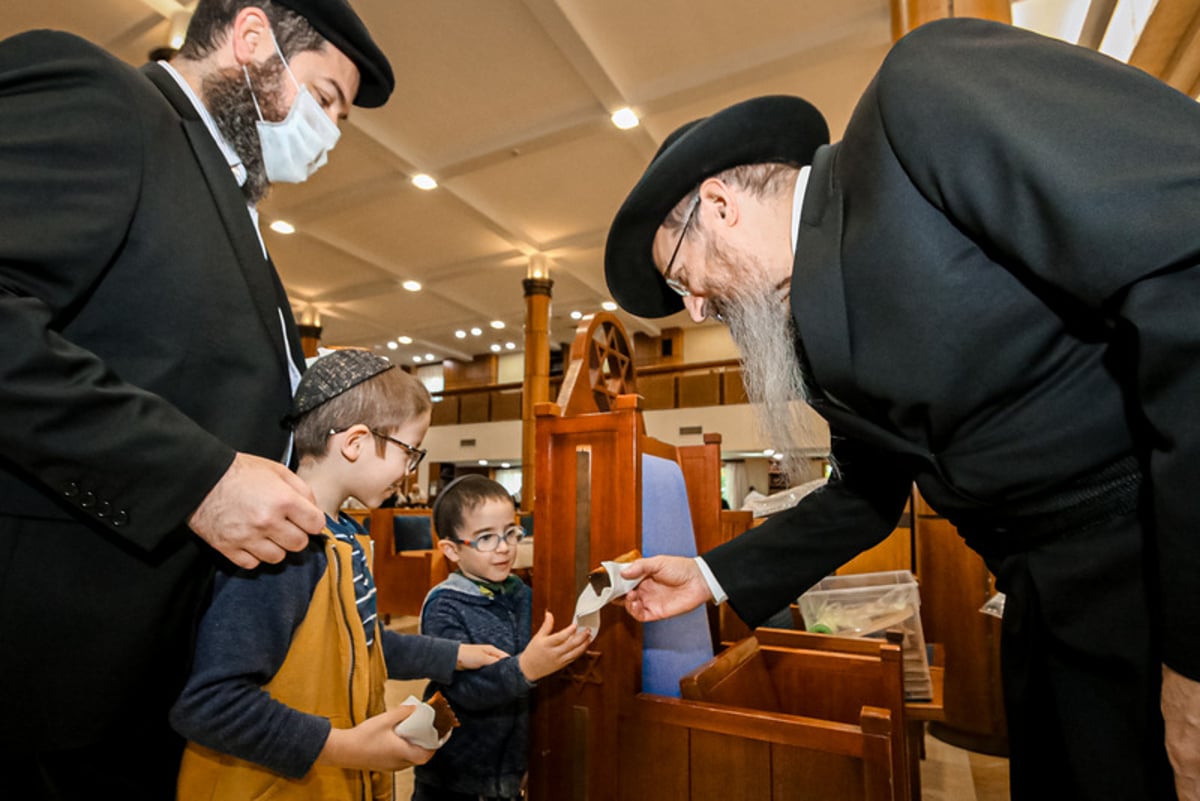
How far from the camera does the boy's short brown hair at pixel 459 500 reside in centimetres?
209

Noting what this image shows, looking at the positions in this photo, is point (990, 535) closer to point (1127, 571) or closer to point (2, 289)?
point (1127, 571)

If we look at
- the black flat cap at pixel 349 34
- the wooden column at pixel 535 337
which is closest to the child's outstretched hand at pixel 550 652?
the black flat cap at pixel 349 34

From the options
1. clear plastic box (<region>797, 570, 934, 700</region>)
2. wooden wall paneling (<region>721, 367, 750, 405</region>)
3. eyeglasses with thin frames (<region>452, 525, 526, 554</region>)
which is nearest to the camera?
eyeglasses with thin frames (<region>452, 525, 526, 554</region>)

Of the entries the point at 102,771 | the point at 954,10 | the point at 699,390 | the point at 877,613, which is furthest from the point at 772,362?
the point at 699,390

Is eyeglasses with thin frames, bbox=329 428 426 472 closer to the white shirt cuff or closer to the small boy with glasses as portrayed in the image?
the small boy with glasses

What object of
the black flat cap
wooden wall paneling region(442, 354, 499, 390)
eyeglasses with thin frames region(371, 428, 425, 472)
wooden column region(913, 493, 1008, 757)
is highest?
wooden wall paneling region(442, 354, 499, 390)

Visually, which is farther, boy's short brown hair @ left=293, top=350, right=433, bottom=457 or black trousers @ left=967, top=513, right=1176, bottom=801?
boy's short brown hair @ left=293, top=350, right=433, bottom=457

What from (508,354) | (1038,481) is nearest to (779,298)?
(1038,481)

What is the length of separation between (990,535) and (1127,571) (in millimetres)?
222

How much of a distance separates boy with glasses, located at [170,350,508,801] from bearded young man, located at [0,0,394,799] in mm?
76

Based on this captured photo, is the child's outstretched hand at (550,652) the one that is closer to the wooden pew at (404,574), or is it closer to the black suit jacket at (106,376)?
the black suit jacket at (106,376)

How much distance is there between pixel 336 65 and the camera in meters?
1.35

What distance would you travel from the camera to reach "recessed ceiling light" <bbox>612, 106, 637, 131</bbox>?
657cm

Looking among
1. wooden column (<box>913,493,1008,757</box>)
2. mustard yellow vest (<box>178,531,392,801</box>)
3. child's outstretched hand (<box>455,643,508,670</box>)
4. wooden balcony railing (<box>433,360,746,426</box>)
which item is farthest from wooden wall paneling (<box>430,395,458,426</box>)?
mustard yellow vest (<box>178,531,392,801</box>)
